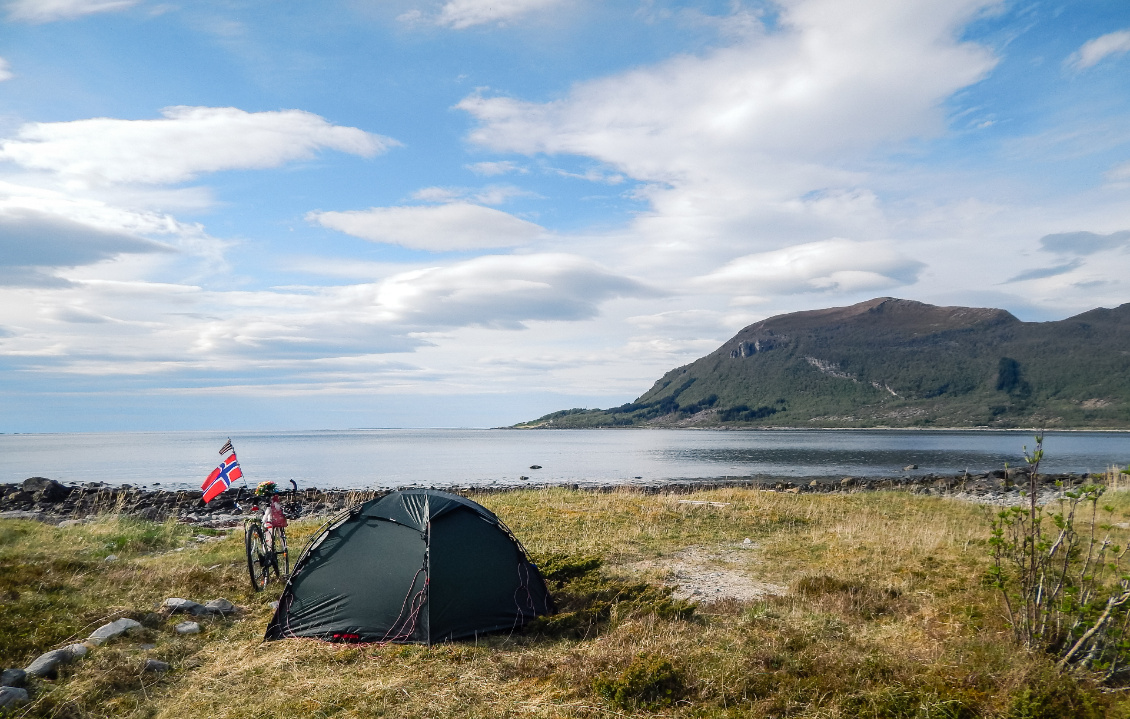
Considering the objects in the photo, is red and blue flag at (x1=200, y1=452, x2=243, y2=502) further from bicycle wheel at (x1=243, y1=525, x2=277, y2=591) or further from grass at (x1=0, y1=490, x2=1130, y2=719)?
bicycle wheel at (x1=243, y1=525, x2=277, y2=591)

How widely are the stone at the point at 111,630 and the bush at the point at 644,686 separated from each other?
7.18m

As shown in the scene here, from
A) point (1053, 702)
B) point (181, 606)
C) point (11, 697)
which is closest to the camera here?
point (1053, 702)

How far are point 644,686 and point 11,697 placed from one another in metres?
7.18

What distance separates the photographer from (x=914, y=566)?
13.3 meters

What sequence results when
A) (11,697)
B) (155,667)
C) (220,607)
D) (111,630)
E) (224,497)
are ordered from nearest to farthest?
(11,697) < (155,667) < (111,630) < (220,607) < (224,497)

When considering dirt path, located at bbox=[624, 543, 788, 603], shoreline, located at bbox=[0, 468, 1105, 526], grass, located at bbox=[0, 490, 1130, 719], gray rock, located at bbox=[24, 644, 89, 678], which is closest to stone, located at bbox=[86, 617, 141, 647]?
grass, located at bbox=[0, 490, 1130, 719]

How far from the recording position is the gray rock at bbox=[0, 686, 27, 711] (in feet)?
23.1

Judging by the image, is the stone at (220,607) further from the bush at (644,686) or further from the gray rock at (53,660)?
the bush at (644,686)

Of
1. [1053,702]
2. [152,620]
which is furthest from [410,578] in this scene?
[1053,702]

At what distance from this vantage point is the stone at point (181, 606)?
35.3 feet

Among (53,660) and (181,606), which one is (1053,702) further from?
(181,606)

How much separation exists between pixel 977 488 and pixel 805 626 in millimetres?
41536

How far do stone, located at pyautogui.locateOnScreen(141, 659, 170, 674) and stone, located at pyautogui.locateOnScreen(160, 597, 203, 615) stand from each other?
7.97 ft

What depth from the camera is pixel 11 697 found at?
7.14 m
